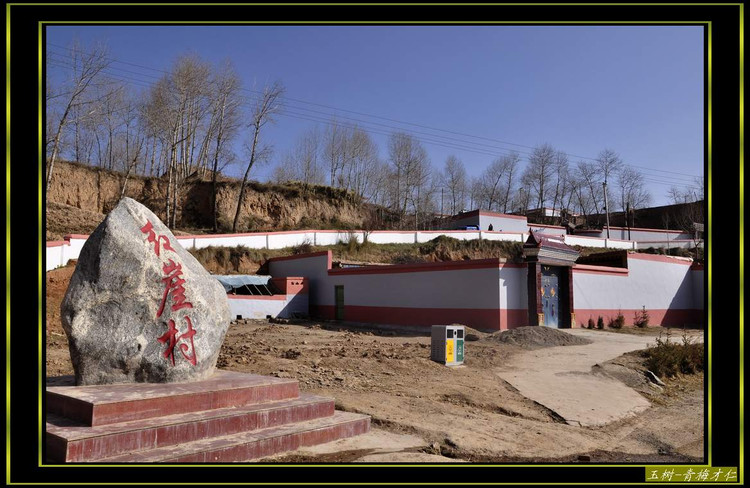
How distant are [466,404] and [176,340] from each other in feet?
15.0

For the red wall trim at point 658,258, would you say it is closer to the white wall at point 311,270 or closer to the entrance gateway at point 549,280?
the entrance gateway at point 549,280

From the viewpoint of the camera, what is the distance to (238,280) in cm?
2538

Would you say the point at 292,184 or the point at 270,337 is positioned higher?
the point at 292,184

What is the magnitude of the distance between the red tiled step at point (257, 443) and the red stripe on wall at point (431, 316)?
12.6m

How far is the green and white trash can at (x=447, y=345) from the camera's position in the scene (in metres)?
11.4

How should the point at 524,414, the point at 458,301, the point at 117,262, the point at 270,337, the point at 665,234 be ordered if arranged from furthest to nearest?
1. the point at 665,234
2. the point at 458,301
3. the point at 270,337
4. the point at 524,414
5. the point at 117,262

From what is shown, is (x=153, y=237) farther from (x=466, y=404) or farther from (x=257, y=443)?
(x=466, y=404)

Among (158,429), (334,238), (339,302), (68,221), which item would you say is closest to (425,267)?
(339,302)

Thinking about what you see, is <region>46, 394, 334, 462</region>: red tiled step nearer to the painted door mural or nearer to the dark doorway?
the painted door mural

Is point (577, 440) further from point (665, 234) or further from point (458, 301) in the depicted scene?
point (665, 234)

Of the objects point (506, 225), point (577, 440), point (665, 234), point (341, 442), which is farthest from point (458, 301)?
point (665, 234)

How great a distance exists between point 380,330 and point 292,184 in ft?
85.8

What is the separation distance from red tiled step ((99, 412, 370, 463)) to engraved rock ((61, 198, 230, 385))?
1243 millimetres

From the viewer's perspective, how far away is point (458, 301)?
19.5 meters
